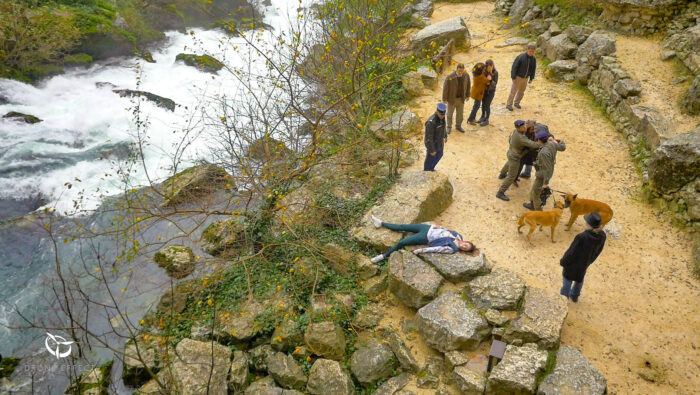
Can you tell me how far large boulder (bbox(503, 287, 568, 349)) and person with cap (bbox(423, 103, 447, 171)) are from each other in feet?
11.7

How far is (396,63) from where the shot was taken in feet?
42.7

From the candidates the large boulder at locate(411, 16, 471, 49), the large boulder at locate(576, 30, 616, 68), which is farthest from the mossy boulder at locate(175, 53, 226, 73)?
the large boulder at locate(576, 30, 616, 68)

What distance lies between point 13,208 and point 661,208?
14.2 meters

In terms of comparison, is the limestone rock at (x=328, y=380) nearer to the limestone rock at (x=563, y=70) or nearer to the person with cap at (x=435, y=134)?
the person with cap at (x=435, y=134)

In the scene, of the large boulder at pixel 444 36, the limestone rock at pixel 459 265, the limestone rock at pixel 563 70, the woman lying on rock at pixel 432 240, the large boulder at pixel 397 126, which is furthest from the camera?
the large boulder at pixel 444 36

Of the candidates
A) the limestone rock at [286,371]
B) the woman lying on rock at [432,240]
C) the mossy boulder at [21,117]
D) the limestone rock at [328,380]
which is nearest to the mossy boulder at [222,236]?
the limestone rock at [286,371]

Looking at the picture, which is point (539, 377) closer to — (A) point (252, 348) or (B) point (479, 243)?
(B) point (479, 243)

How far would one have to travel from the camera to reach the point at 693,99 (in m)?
8.69

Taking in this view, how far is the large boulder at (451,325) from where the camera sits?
5.70 m

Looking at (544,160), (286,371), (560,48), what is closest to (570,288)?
(544,160)

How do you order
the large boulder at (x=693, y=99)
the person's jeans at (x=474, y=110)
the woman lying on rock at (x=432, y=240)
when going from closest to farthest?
the woman lying on rock at (x=432, y=240), the large boulder at (x=693, y=99), the person's jeans at (x=474, y=110)

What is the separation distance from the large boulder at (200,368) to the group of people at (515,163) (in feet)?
9.78

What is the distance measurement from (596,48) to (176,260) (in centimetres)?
1215

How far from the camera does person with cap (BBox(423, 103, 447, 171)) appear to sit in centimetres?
809
